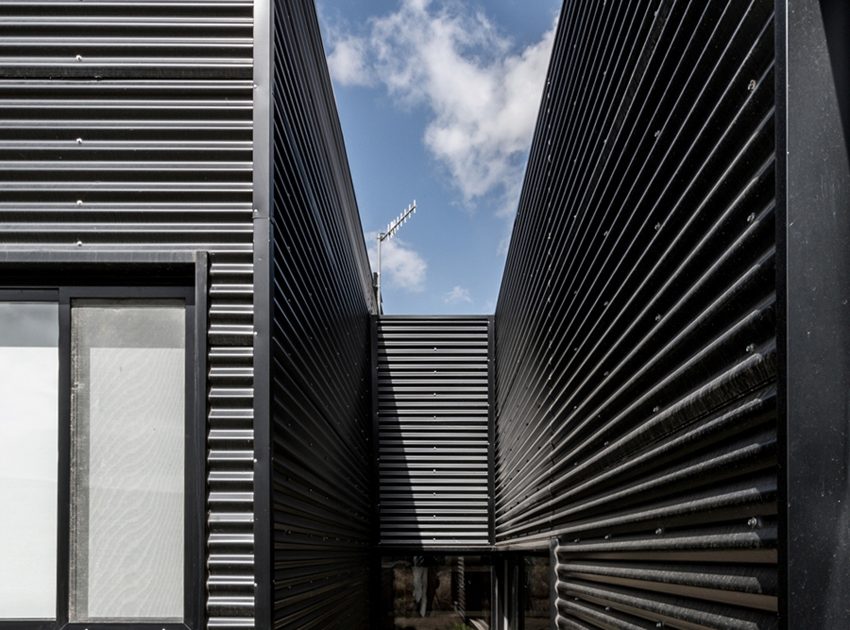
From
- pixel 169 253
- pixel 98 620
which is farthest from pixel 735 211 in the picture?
pixel 98 620

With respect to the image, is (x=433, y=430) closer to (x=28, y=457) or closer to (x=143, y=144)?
(x=28, y=457)

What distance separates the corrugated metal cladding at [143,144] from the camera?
2.57 m

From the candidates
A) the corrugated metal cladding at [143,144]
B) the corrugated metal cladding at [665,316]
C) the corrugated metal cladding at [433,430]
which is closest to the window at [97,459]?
the corrugated metal cladding at [143,144]

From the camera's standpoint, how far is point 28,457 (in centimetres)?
251

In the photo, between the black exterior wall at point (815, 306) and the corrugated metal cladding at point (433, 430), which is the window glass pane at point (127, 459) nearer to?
the black exterior wall at point (815, 306)

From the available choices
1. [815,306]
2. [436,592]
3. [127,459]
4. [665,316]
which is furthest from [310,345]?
[436,592]

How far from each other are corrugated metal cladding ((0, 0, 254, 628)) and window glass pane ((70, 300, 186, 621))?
0.19m

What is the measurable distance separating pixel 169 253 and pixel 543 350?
2816mm

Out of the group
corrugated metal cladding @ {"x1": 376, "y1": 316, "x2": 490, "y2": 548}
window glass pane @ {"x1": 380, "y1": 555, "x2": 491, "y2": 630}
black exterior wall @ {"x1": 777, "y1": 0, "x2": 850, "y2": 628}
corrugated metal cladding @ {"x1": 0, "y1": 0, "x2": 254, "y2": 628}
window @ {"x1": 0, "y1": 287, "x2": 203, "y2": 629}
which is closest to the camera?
black exterior wall @ {"x1": 777, "y1": 0, "x2": 850, "y2": 628}

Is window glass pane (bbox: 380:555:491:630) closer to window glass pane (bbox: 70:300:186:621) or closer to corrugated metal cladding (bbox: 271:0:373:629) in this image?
corrugated metal cladding (bbox: 271:0:373:629)

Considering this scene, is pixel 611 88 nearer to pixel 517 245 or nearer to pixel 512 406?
pixel 517 245

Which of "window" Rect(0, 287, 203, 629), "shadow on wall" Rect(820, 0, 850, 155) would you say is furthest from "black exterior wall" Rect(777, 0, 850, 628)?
"window" Rect(0, 287, 203, 629)

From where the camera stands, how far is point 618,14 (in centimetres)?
258

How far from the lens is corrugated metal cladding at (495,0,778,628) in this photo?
140 cm
